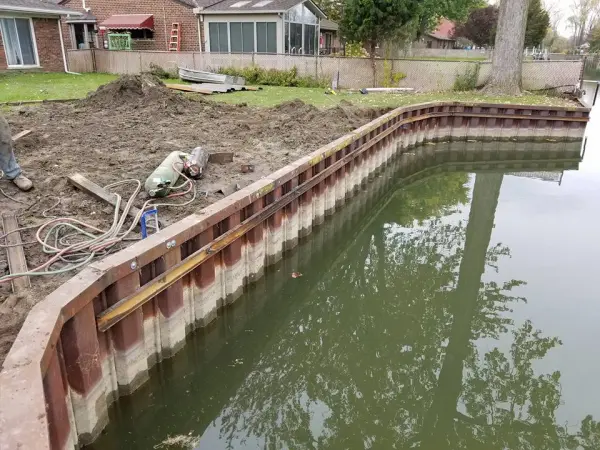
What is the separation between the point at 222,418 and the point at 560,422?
305cm

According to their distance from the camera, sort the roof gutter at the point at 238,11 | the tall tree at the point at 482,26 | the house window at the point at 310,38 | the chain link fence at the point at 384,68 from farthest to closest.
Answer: the tall tree at the point at 482,26
the house window at the point at 310,38
the roof gutter at the point at 238,11
the chain link fence at the point at 384,68

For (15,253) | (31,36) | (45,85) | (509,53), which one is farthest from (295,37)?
(15,253)

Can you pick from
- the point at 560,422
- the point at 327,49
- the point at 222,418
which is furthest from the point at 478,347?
the point at 327,49

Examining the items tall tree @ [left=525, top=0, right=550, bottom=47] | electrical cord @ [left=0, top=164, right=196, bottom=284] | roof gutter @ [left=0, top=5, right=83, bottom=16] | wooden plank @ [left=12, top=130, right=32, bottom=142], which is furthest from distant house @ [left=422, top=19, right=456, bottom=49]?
electrical cord @ [left=0, top=164, right=196, bottom=284]

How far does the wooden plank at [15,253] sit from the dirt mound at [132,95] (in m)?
7.15

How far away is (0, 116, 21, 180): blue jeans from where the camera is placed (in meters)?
5.87

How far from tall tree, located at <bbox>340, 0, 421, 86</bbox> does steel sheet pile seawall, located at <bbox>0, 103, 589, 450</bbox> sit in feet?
47.5

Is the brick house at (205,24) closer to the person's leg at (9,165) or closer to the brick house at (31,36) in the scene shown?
the brick house at (31,36)

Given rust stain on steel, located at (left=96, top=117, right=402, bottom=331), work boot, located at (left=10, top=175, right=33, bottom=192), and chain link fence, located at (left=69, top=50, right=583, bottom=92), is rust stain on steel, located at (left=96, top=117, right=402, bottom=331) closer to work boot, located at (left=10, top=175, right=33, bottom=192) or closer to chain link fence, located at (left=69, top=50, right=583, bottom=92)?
work boot, located at (left=10, top=175, right=33, bottom=192)

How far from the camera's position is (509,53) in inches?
754

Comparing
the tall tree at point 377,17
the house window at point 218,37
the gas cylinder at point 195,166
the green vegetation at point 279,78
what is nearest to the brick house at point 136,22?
the house window at point 218,37

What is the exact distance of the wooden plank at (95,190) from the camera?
225 inches

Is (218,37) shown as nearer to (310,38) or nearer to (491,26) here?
(310,38)

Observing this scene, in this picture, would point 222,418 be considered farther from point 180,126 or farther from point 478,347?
point 180,126
